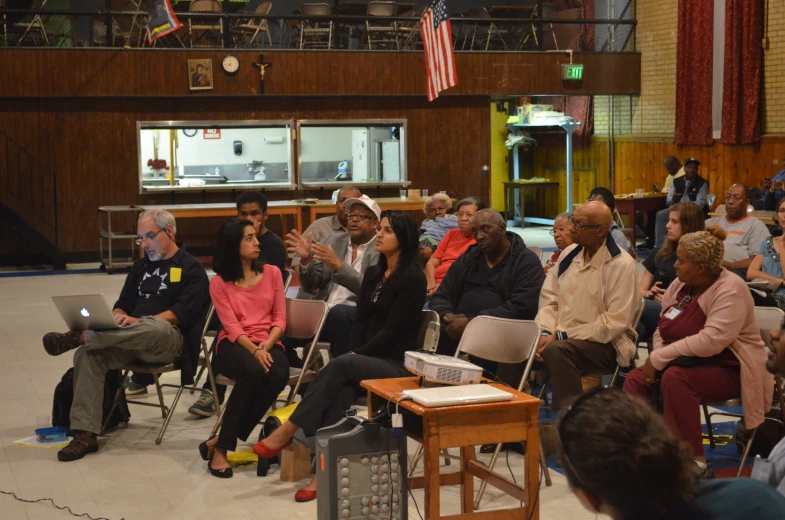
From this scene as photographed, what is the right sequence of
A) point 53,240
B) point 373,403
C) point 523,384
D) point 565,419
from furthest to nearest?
point 53,240 < point 523,384 < point 373,403 < point 565,419

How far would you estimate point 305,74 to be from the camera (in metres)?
15.6

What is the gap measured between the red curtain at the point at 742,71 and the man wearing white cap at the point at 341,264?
10165 mm

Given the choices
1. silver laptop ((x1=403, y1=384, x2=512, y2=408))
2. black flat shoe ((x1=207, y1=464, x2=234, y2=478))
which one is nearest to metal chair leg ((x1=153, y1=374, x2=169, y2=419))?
black flat shoe ((x1=207, y1=464, x2=234, y2=478))

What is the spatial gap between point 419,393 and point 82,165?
40.3ft

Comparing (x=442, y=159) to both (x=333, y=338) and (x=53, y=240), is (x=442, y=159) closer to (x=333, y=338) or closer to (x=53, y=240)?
(x=53, y=240)

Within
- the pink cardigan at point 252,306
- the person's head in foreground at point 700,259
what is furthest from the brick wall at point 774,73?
the pink cardigan at point 252,306

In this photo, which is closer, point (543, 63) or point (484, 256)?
point (484, 256)

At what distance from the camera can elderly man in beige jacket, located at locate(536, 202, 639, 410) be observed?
16.6 feet

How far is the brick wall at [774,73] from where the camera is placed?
1434cm

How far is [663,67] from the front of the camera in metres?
16.8

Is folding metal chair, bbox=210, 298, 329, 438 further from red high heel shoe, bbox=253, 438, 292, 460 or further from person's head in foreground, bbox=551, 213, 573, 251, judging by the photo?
person's head in foreground, bbox=551, 213, 573, 251

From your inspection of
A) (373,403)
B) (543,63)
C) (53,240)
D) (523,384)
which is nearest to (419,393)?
(373,403)

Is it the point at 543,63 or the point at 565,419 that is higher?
the point at 543,63

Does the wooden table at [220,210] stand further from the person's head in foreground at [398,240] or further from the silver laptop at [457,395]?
the silver laptop at [457,395]
